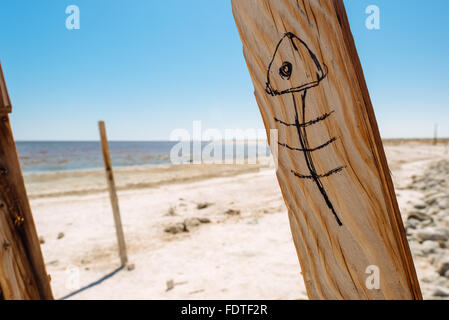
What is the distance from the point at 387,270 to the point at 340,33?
0.51m

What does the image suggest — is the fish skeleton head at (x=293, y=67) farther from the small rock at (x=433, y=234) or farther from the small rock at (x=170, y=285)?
the small rock at (x=433, y=234)

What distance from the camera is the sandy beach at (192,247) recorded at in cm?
375

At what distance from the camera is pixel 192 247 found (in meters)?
5.37

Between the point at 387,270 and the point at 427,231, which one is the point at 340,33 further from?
the point at 427,231

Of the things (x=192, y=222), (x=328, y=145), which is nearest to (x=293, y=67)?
(x=328, y=145)

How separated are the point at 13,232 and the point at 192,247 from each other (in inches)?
178

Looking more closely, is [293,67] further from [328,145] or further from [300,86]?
[328,145]

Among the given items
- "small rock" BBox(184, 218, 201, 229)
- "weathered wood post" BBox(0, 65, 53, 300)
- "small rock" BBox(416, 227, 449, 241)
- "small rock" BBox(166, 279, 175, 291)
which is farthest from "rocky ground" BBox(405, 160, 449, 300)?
"small rock" BBox(184, 218, 201, 229)

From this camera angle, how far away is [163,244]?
18.6 ft

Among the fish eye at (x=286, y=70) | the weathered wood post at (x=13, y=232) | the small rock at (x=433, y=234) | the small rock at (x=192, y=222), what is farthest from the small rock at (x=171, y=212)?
the fish eye at (x=286, y=70)

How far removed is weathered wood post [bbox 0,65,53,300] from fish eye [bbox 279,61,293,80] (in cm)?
111

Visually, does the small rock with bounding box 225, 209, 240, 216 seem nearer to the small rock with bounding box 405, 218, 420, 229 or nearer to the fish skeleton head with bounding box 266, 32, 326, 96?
the small rock with bounding box 405, 218, 420, 229
